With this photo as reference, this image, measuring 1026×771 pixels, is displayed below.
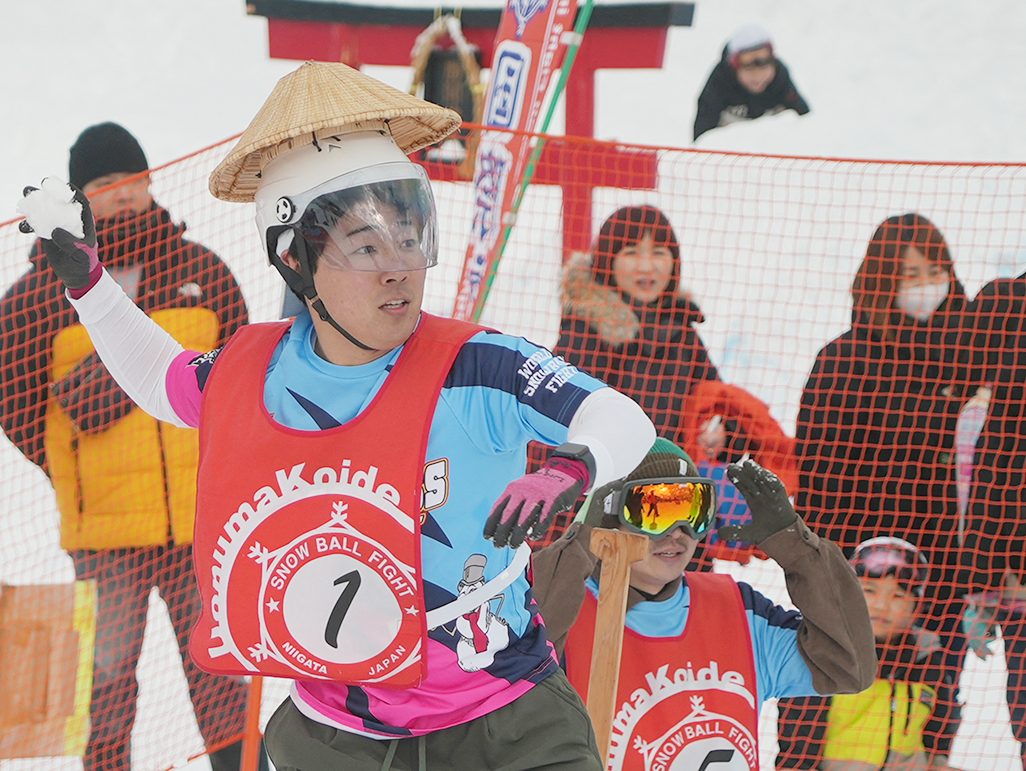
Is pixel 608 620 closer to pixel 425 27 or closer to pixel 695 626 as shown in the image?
pixel 695 626

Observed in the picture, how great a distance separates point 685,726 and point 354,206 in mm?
1449

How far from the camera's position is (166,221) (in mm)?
3551

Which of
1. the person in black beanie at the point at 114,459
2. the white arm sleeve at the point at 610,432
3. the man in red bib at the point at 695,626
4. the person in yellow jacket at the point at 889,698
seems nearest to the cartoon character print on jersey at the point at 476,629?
the white arm sleeve at the point at 610,432

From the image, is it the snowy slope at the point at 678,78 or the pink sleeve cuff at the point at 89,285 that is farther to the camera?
the snowy slope at the point at 678,78

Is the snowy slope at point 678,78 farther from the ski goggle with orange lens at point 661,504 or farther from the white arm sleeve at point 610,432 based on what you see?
the white arm sleeve at point 610,432

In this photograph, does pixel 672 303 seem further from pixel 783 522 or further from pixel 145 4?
pixel 145 4

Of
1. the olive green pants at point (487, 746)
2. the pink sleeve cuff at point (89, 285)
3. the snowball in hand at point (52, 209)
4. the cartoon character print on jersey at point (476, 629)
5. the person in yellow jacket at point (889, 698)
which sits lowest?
the person in yellow jacket at point (889, 698)

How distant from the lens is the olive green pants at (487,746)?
5.85ft

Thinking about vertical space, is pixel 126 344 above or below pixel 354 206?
below

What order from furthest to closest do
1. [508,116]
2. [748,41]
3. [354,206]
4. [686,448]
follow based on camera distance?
[748,41] < [508,116] < [686,448] < [354,206]

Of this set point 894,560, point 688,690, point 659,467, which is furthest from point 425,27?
point 688,690

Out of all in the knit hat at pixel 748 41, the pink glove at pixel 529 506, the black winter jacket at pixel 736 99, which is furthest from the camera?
the black winter jacket at pixel 736 99

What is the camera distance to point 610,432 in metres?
1.66

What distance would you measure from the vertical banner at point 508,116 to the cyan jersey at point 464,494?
239cm
